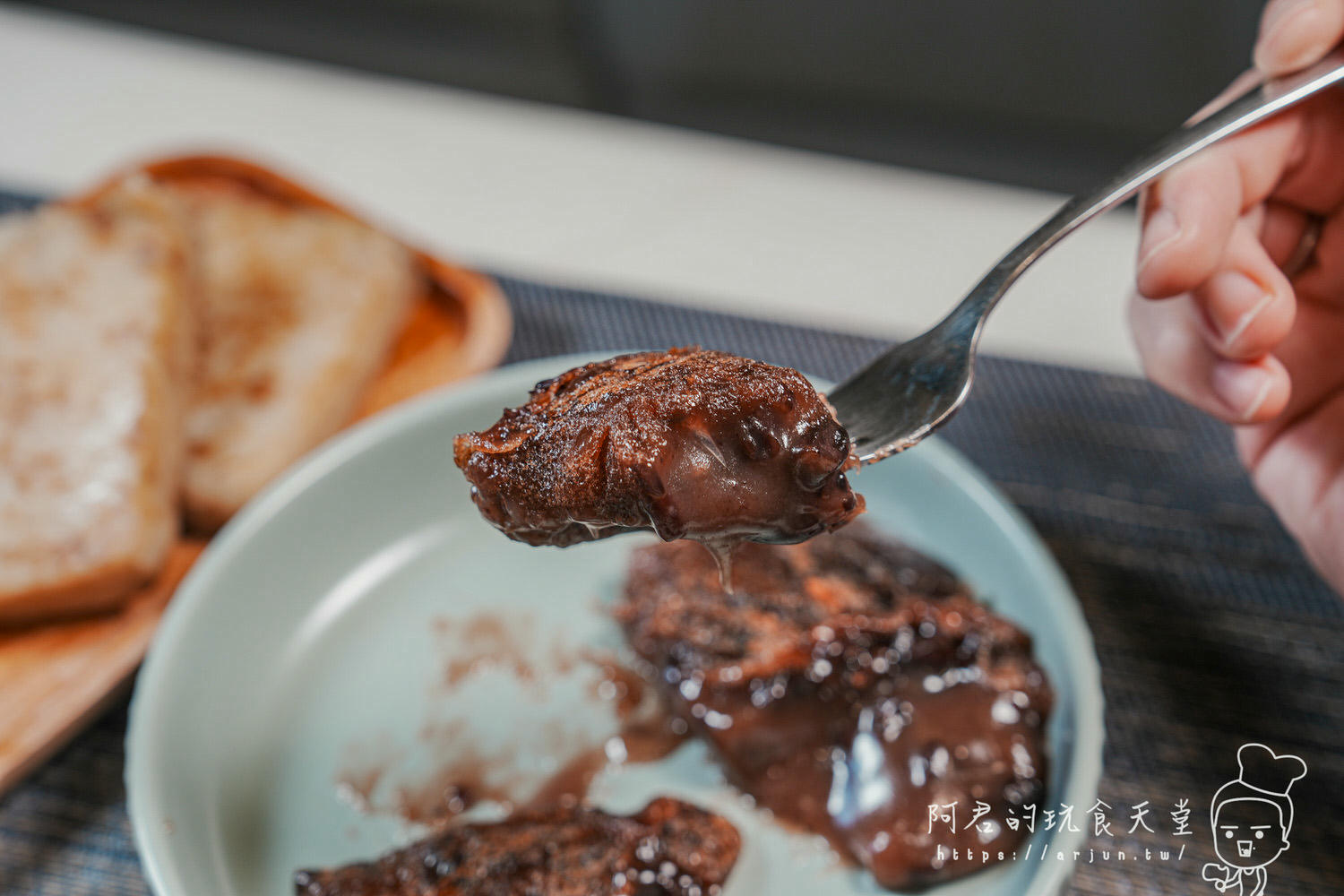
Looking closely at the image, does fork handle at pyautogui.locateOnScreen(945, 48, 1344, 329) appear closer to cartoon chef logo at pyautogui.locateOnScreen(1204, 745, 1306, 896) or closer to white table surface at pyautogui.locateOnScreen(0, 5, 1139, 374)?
cartoon chef logo at pyautogui.locateOnScreen(1204, 745, 1306, 896)

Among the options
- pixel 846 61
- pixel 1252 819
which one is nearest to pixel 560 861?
pixel 1252 819

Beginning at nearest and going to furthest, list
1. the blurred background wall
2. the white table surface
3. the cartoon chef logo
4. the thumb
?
1. the thumb
2. the cartoon chef logo
3. the white table surface
4. the blurred background wall

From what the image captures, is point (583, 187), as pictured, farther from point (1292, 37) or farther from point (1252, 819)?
point (1252, 819)

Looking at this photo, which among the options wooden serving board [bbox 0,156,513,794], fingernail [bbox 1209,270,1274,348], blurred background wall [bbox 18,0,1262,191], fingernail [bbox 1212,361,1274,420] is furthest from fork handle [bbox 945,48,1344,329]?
blurred background wall [bbox 18,0,1262,191]

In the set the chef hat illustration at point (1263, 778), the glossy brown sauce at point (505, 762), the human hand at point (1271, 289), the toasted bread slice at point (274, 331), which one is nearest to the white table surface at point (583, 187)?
the toasted bread slice at point (274, 331)

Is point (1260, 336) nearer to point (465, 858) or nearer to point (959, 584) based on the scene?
point (959, 584)

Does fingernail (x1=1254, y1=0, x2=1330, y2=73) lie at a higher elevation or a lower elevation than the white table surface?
higher

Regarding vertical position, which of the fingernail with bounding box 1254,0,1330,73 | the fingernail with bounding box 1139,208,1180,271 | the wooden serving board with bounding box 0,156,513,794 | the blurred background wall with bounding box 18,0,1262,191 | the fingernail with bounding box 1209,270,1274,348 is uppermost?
the fingernail with bounding box 1254,0,1330,73

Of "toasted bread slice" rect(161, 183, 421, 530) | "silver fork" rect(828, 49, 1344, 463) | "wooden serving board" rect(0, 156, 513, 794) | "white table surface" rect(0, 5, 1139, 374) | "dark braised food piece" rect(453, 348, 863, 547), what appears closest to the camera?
"dark braised food piece" rect(453, 348, 863, 547)
